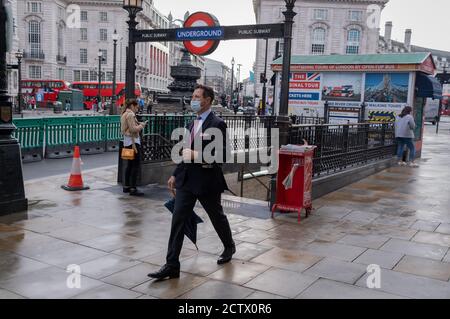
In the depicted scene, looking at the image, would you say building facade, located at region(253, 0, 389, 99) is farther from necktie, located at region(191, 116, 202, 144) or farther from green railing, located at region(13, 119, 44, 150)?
necktie, located at region(191, 116, 202, 144)

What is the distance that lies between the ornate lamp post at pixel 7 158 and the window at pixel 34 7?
244 ft

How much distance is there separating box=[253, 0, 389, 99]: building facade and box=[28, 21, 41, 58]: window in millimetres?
35822

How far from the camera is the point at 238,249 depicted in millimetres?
5816

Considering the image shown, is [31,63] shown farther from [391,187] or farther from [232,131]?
[391,187]

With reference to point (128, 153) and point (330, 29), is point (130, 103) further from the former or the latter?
point (330, 29)

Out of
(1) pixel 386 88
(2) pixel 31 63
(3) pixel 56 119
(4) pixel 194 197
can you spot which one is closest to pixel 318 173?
(4) pixel 194 197

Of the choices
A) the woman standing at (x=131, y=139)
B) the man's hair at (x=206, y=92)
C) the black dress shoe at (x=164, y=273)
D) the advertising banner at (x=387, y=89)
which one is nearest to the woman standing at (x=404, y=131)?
the advertising banner at (x=387, y=89)

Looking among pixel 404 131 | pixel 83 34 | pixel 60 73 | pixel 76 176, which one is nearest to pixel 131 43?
pixel 76 176

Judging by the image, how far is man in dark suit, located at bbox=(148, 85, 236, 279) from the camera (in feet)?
15.4

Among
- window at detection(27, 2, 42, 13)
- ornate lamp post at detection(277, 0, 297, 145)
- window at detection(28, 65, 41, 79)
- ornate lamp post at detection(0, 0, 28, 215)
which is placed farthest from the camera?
window at detection(28, 65, 41, 79)

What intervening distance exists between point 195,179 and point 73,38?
84470 mm

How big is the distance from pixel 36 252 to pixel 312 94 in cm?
1349

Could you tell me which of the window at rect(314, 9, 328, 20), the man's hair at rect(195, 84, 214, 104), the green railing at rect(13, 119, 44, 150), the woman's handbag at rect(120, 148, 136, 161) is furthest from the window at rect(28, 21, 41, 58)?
the man's hair at rect(195, 84, 214, 104)

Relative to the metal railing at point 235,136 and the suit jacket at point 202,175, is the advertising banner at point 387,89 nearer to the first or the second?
the metal railing at point 235,136
